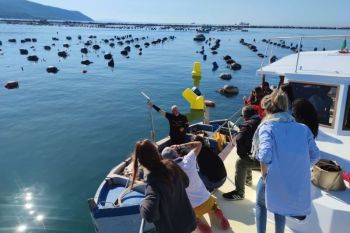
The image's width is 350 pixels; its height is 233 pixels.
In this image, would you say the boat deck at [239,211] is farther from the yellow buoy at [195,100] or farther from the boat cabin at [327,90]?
the yellow buoy at [195,100]

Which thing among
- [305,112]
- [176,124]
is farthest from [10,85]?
[305,112]

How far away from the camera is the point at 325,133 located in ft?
27.5

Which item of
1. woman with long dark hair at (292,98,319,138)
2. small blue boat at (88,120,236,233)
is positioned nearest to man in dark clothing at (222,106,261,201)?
woman with long dark hair at (292,98,319,138)

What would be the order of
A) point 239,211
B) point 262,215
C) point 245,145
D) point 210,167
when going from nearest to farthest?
point 262,215
point 245,145
point 210,167
point 239,211

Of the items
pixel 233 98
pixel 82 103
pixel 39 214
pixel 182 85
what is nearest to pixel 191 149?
pixel 39 214

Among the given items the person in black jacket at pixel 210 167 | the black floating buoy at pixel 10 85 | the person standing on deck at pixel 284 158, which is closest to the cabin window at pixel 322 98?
the person in black jacket at pixel 210 167

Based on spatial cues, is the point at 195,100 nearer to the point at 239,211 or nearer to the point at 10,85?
the point at 239,211

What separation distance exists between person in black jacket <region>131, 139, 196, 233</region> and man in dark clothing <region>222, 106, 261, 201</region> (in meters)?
2.71

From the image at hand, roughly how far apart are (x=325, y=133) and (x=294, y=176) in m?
4.69

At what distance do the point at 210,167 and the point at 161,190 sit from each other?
3.48 meters

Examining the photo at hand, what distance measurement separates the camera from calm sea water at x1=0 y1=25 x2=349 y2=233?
1336cm

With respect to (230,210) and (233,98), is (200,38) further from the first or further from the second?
(230,210)

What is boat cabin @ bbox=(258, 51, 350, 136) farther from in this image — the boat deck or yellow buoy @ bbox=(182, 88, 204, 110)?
yellow buoy @ bbox=(182, 88, 204, 110)

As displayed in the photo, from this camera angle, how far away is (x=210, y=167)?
7211mm
